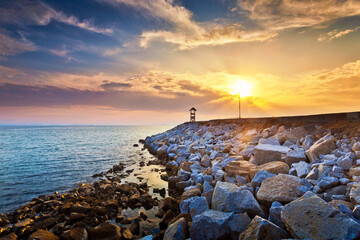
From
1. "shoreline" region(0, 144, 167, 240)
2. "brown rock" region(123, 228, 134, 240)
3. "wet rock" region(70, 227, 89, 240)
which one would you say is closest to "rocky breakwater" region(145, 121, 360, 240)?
"shoreline" region(0, 144, 167, 240)

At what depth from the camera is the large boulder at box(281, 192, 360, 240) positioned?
2695mm

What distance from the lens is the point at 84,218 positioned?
605 centimetres

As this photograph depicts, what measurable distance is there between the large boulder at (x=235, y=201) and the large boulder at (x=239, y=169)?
2.09m

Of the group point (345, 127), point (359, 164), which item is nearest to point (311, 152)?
point (359, 164)

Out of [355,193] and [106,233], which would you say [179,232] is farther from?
[355,193]

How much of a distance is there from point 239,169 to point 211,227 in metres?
3.62

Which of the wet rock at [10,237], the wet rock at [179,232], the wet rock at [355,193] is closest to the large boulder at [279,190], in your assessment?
the wet rock at [355,193]

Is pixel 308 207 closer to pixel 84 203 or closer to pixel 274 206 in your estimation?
pixel 274 206

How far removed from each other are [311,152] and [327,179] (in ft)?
7.27

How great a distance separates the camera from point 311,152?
6.39m

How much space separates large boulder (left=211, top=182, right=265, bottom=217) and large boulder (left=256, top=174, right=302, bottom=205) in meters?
0.45

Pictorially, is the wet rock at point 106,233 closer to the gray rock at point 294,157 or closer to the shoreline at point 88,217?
the shoreline at point 88,217

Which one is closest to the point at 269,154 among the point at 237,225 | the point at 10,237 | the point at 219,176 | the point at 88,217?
the point at 219,176

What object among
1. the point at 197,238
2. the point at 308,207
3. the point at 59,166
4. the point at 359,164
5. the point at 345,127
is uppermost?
the point at 345,127
